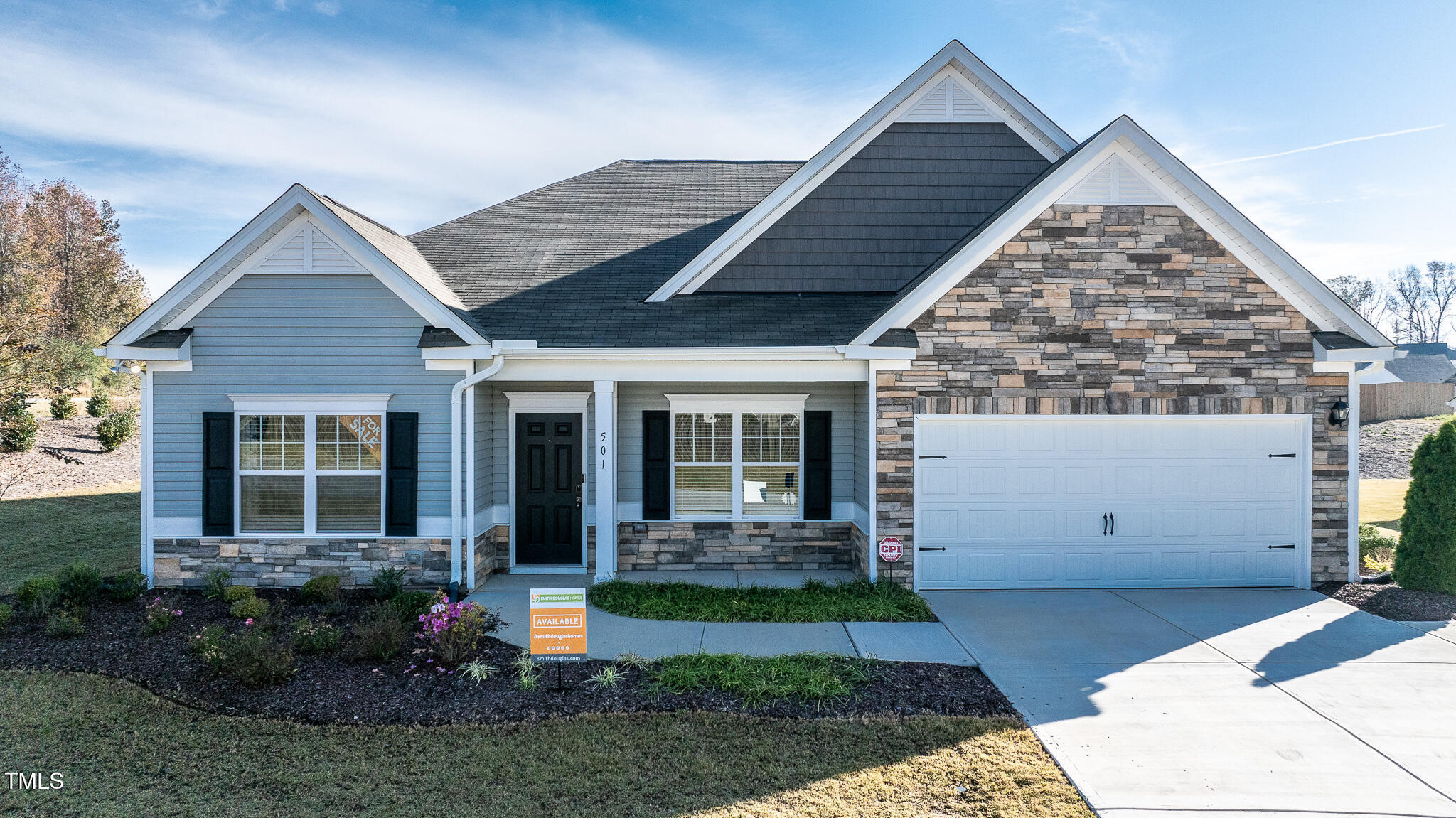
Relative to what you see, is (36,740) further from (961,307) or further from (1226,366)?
(1226,366)

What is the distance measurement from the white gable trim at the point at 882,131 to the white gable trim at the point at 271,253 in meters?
3.12

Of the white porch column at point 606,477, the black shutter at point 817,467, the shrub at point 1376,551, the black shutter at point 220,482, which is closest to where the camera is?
the black shutter at point 220,482

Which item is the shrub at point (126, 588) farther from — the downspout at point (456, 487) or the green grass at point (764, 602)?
the green grass at point (764, 602)

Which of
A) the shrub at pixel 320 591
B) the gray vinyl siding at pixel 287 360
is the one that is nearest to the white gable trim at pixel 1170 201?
the gray vinyl siding at pixel 287 360

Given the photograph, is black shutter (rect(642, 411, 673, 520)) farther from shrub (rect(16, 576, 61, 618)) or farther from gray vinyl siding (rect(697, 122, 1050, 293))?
shrub (rect(16, 576, 61, 618))

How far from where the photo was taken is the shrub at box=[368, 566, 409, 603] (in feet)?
26.3

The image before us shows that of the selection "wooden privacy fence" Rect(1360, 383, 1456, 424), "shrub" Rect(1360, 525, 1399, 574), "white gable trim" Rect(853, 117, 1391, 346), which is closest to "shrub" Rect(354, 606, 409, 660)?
"white gable trim" Rect(853, 117, 1391, 346)

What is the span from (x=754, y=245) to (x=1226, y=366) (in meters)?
6.17

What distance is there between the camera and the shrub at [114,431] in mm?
18297

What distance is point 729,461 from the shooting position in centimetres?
966

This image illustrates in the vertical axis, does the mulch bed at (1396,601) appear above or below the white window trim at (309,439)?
below

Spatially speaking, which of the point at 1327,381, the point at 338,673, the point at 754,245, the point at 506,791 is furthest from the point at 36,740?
the point at 1327,381

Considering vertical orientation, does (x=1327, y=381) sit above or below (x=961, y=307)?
below

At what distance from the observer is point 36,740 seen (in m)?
5.00
